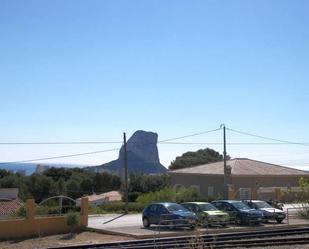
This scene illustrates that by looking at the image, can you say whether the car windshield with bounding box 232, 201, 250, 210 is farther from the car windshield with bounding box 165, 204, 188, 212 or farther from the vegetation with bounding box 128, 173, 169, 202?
the vegetation with bounding box 128, 173, 169, 202

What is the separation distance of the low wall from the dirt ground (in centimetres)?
122

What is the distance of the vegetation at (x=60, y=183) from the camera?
8362cm

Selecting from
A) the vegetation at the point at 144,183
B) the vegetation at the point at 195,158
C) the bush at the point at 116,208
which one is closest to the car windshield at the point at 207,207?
the bush at the point at 116,208

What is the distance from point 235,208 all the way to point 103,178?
6860 cm

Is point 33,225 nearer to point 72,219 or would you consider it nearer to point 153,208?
point 72,219

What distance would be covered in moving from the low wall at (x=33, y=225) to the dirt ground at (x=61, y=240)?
1.22 m

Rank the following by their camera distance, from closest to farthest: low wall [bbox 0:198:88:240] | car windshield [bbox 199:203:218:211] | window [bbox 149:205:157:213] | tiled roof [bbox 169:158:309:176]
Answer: low wall [bbox 0:198:88:240] < window [bbox 149:205:157:213] < car windshield [bbox 199:203:218:211] < tiled roof [bbox 169:158:309:176]

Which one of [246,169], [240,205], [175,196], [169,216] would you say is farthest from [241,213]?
[246,169]

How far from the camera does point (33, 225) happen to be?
31.2m

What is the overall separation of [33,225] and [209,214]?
10.1 meters

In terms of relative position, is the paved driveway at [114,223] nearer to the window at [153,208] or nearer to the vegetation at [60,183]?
the window at [153,208]

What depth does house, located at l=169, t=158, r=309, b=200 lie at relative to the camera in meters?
54.4

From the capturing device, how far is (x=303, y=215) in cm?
3519

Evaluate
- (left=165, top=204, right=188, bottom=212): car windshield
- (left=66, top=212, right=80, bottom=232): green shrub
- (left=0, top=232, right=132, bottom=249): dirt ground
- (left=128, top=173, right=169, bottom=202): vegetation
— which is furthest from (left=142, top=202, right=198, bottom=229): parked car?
(left=128, top=173, right=169, bottom=202): vegetation
